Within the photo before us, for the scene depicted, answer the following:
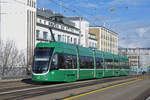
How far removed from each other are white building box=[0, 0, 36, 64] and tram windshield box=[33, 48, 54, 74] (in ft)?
94.1

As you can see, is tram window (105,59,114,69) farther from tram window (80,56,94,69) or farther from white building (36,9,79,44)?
white building (36,9,79,44)

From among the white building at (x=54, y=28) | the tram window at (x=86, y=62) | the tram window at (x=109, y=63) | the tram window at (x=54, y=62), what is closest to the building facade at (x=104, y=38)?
the white building at (x=54, y=28)

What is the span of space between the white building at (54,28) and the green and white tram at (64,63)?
23058 millimetres

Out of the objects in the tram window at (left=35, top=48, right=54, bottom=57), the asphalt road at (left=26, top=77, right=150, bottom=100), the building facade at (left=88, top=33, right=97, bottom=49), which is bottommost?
the asphalt road at (left=26, top=77, right=150, bottom=100)

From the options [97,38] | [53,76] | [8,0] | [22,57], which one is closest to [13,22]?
[8,0]

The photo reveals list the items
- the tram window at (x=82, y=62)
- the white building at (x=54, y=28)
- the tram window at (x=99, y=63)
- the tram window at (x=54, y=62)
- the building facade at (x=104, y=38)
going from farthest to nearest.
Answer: the building facade at (x=104, y=38)
the white building at (x=54, y=28)
the tram window at (x=99, y=63)
the tram window at (x=82, y=62)
the tram window at (x=54, y=62)

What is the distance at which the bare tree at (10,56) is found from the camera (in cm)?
4321

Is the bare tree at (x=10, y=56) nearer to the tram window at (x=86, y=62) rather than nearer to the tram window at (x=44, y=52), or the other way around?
the tram window at (x=86, y=62)

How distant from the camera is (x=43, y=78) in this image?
836 inches

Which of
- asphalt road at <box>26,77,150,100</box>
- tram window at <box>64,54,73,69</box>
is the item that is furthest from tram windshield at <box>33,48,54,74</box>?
asphalt road at <box>26,77,150,100</box>

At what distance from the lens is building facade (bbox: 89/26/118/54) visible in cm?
9199

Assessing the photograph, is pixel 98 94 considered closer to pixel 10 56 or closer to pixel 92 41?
pixel 10 56

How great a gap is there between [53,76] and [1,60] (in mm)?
23717

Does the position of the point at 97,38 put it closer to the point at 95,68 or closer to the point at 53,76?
the point at 95,68
